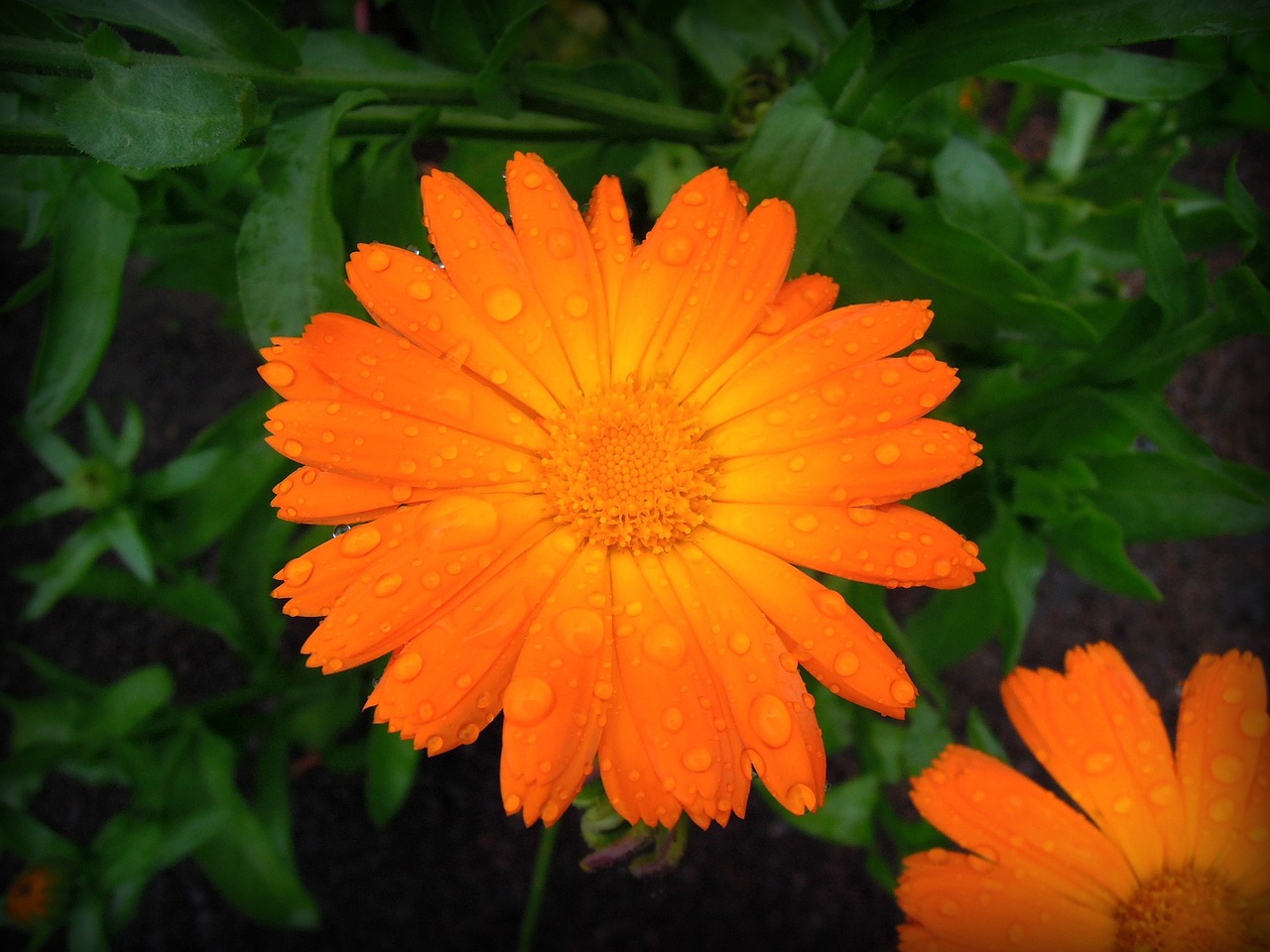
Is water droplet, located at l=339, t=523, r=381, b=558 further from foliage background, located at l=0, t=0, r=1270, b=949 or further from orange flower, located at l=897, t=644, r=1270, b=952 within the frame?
orange flower, located at l=897, t=644, r=1270, b=952

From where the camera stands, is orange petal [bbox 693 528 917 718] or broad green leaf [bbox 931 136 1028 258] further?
broad green leaf [bbox 931 136 1028 258]

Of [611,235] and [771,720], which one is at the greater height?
[611,235]

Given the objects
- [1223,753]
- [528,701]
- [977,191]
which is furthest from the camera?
[977,191]

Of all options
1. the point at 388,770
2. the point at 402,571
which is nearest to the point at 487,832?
the point at 388,770

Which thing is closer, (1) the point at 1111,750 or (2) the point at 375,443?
(2) the point at 375,443

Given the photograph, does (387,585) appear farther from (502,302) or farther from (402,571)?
(502,302)

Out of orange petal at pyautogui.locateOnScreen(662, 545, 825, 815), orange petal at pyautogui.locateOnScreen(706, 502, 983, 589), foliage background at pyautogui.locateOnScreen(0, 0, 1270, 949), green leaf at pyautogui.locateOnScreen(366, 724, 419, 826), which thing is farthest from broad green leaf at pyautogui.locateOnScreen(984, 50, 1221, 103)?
green leaf at pyautogui.locateOnScreen(366, 724, 419, 826)

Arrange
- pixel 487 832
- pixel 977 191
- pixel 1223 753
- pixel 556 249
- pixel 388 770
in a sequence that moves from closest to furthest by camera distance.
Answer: pixel 556 249 < pixel 1223 753 < pixel 977 191 < pixel 388 770 < pixel 487 832

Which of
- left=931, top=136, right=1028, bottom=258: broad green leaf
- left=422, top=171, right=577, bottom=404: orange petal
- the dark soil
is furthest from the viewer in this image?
the dark soil
